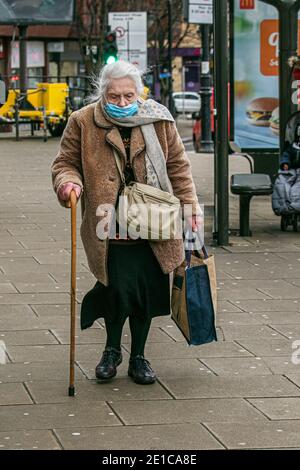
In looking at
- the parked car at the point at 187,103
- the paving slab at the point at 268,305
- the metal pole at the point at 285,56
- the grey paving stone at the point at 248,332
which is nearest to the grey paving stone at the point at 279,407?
the grey paving stone at the point at 248,332

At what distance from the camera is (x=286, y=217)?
43.7ft

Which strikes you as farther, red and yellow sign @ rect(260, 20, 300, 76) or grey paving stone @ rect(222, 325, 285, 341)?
red and yellow sign @ rect(260, 20, 300, 76)

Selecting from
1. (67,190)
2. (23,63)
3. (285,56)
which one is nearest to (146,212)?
(67,190)

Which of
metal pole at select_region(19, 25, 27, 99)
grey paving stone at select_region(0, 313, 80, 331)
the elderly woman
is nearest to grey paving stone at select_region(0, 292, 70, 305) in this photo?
grey paving stone at select_region(0, 313, 80, 331)

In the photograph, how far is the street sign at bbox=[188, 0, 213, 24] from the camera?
2539 centimetres

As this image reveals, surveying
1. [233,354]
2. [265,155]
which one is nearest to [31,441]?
[233,354]

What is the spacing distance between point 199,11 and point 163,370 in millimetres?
19130

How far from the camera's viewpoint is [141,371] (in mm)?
6879

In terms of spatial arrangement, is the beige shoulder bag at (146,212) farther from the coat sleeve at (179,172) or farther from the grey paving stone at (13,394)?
the grey paving stone at (13,394)

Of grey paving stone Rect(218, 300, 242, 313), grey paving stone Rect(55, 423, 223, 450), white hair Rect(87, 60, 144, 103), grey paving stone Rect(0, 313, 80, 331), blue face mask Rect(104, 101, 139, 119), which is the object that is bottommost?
grey paving stone Rect(218, 300, 242, 313)

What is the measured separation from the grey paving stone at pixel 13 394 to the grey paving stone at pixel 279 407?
1.14 meters

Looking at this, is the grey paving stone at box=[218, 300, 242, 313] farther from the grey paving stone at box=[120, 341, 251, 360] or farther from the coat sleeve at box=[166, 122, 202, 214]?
the coat sleeve at box=[166, 122, 202, 214]

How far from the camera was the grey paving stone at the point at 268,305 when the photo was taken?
902 centimetres

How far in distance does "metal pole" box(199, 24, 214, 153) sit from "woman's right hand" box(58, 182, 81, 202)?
69.8 feet
